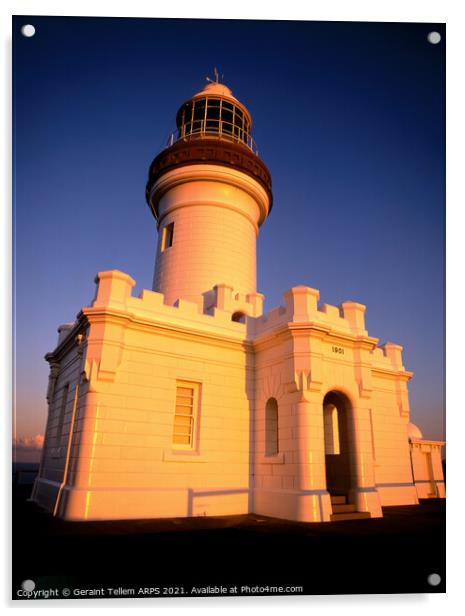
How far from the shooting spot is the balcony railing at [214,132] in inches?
661

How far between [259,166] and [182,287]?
5.93 metres

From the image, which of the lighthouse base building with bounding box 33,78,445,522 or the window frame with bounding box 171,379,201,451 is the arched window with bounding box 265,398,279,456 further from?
the window frame with bounding box 171,379,201,451

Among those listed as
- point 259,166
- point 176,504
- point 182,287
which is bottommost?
point 176,504

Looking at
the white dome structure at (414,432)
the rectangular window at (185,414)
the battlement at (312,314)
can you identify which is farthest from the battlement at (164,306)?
the white dome structure at (414,432)

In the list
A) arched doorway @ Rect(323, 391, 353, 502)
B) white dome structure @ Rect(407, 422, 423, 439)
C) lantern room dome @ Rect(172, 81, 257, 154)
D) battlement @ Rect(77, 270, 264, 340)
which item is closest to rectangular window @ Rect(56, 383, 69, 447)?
battlement @ Rect(77, 270, 264, 340)

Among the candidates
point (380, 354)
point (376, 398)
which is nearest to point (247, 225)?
point (380, 354)

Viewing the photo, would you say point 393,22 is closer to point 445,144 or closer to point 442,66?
point 442,66

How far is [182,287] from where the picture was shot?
48.9 ft

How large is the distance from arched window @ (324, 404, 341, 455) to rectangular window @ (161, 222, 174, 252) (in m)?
8.53

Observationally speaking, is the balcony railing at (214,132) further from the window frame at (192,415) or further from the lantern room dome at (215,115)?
the window frame at (192,415)

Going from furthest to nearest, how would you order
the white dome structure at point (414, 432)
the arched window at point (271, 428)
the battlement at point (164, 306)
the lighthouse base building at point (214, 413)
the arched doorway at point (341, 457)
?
the white dome structure at point (414, 432), the arched doorway at point (341, 457), the arched window at point (271, 428), the battlement at point (164, 306), the lighthouse base building at point (214, 413)

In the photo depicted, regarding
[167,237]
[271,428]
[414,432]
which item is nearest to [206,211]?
Result: [167,237]

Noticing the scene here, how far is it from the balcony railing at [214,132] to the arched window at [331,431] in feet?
35.0

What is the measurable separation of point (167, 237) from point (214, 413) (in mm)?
8068
